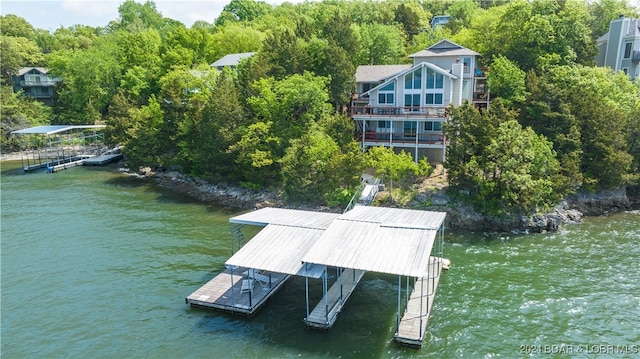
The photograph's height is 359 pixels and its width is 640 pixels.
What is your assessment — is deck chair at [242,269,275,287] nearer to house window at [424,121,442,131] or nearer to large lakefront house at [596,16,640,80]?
house window at [424,121,442,131]

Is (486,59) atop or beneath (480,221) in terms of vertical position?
atop

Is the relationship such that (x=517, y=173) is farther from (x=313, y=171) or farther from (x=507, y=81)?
(x=313, y=171)

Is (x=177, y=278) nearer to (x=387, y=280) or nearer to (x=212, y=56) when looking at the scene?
(x=387, y=280)

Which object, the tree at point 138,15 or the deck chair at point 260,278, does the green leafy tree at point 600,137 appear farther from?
the tree at point 138,15

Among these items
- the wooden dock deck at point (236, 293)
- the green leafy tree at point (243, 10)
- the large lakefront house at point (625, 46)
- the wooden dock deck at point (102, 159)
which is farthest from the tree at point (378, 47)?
the green leafy tree at point (243, 10)

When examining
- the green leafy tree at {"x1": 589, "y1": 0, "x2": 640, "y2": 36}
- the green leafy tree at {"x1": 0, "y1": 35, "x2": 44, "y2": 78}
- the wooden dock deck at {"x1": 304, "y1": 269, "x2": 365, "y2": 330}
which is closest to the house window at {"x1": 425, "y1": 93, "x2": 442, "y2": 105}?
the wooden dock deck at {"x1": 304, "y1": 269, "x2": 365, "y2": 330}

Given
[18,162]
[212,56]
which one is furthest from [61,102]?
[212,56]
